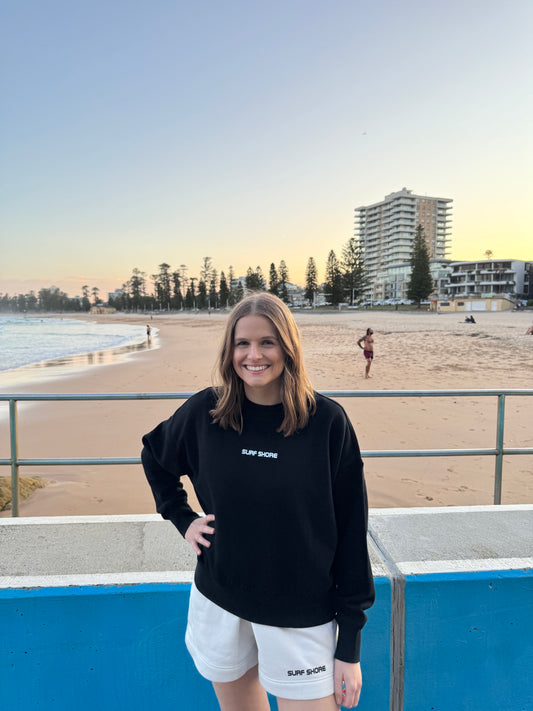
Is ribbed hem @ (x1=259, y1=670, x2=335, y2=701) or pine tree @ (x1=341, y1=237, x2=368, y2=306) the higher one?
pine tree @ (x1=341, y1=237, x2=368, y2=306)

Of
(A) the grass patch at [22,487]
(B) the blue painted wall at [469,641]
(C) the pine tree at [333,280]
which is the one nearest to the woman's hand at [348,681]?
(B) the blue painted wall at [469,641]

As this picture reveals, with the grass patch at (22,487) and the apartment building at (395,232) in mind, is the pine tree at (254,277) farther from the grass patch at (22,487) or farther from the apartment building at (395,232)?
the grass patch at (22,487)

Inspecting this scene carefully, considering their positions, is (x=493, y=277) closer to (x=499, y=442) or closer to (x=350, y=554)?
(x=499, y=442)

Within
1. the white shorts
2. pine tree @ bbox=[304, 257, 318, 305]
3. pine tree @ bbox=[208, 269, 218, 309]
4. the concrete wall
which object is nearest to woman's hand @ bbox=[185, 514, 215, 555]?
the white shorts

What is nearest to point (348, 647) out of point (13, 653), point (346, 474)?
point (346, 474)

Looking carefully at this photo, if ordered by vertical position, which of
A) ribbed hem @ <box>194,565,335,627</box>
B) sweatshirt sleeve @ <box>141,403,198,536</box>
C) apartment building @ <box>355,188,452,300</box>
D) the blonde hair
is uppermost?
apartment building @ <box>355,188,452,300</box>

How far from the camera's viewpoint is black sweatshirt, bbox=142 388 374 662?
1278mm

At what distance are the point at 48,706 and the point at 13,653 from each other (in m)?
0.24

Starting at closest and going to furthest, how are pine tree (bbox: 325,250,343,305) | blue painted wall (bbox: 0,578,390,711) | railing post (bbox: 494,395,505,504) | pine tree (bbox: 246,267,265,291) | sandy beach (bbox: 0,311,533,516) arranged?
blue painted wall (bbox: 0,578,390,711) → railing post (bbox: 494,395,505,504) → sandy beach (bbox: 0,311,533,516) → pine tree (bbox: 325,250,343,305) → pine tree (bbox: 246,267,265,291)

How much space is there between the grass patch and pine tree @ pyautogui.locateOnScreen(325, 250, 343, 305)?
269 feet

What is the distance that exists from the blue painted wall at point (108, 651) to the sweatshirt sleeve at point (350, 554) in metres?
0.55

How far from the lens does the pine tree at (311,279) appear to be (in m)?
91.4

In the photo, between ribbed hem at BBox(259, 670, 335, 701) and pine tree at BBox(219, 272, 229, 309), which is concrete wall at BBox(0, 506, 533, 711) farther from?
pine tree at BBox(219, 272, 229, 309)

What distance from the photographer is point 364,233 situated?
156 metres
